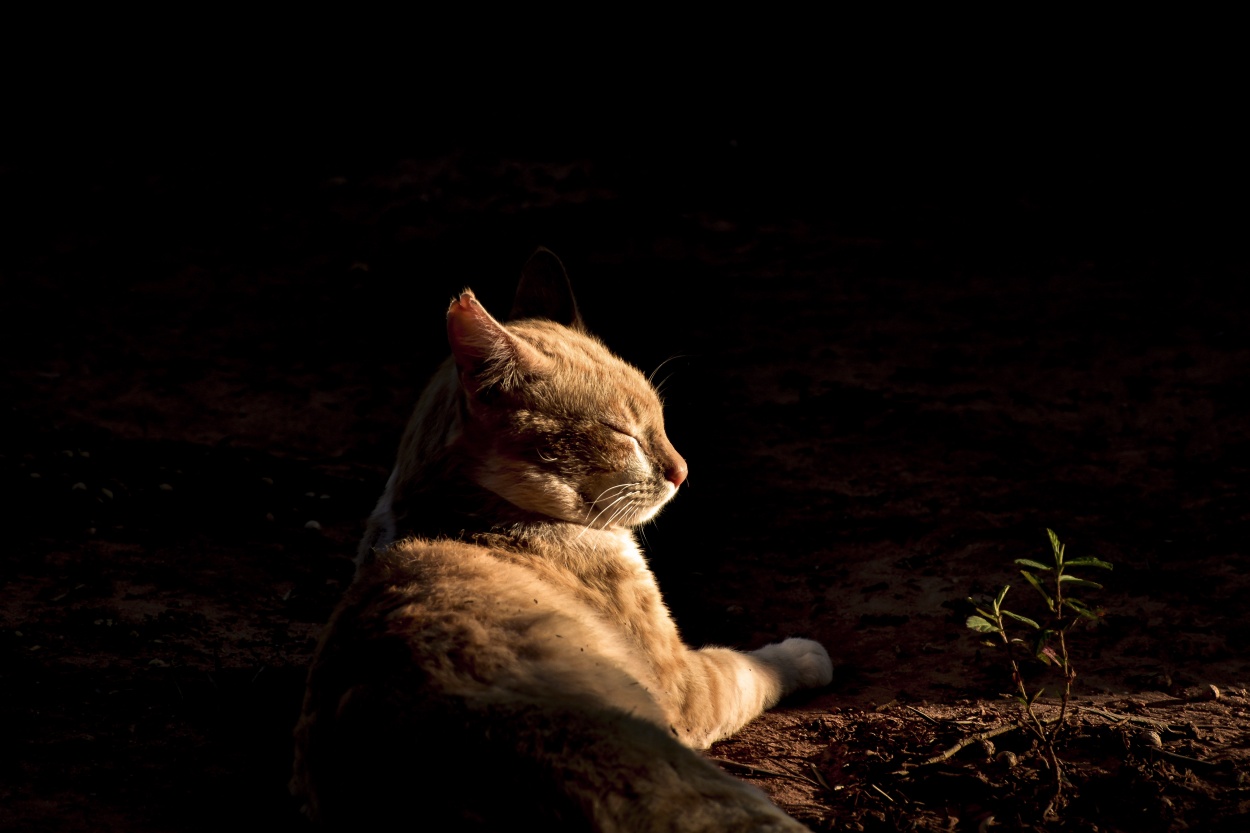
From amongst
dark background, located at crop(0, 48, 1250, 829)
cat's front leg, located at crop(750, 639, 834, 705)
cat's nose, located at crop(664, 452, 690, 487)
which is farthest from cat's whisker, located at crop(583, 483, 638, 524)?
dark background, located at crop(0, 48, 1250, 829)

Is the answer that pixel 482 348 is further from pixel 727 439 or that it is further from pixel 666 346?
pixel 666 346

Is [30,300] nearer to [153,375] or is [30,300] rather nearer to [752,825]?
[153,375]

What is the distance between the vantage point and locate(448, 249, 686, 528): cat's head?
2865mm

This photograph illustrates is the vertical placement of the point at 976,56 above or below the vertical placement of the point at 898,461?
above

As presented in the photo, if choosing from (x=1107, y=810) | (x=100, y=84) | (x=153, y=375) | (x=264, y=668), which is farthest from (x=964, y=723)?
(x=100, y=84)

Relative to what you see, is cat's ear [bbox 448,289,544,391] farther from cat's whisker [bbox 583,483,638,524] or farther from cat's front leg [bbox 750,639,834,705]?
cat's front leg [bbox 750,639,834,705]

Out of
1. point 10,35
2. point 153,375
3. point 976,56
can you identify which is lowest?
point 153,375

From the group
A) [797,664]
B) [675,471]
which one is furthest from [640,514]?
[797,664]

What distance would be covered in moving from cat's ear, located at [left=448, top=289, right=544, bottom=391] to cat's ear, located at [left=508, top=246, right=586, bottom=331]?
767 mm

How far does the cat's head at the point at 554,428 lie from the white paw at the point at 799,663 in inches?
25.4

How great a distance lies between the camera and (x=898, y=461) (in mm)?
5129

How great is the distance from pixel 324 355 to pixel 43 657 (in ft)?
10.8

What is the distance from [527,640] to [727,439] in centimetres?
326

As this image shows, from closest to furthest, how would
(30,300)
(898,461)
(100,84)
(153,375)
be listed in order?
(898,461) < (153,375) < (30,300) < (100,84)
